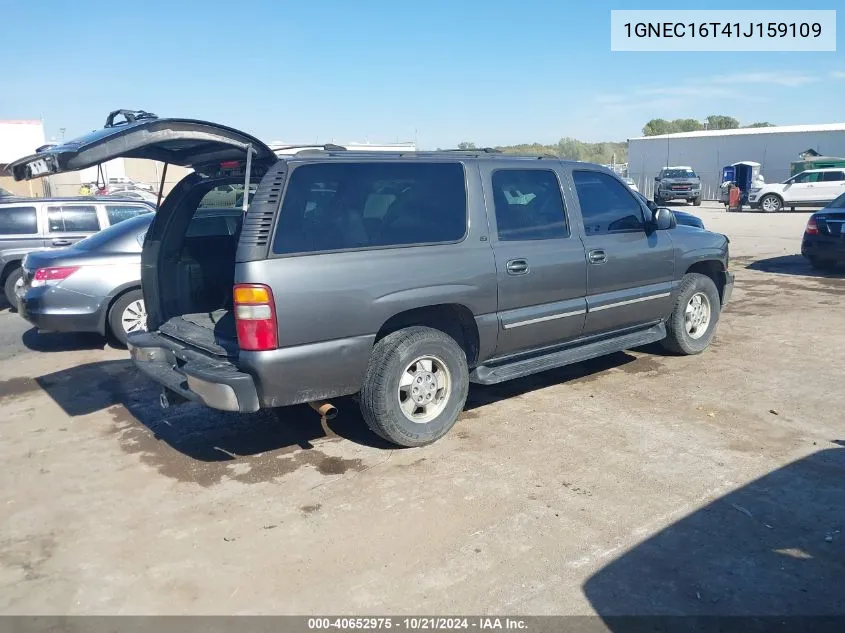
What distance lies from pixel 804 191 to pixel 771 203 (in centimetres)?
122

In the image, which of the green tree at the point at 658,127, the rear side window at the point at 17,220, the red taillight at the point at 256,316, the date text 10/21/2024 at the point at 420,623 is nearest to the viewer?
the date text 10/21/2024 at the point at 420,623

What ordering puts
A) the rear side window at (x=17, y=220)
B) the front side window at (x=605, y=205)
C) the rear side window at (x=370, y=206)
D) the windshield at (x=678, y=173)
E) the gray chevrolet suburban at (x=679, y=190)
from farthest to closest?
1. the windshield at (x=678, y=173)
2. the gray chevrolet suburban at (x=679, y=190)
3. the rear side window at (x=17, y=220)
4. the front side window at (x=605, y=205)
5. the rear side window at (x=370, y=206)

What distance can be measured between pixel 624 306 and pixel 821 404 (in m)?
1.66

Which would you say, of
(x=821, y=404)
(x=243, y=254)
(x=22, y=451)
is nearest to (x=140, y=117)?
(x=243, y=254)

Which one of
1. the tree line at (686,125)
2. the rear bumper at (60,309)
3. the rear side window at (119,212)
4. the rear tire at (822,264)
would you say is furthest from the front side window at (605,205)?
the tree line at (686,125)

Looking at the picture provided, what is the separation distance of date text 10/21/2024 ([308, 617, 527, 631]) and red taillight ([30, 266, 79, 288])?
5.60 meters

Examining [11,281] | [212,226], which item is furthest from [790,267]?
[11,281]

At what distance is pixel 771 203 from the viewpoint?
1079 inches

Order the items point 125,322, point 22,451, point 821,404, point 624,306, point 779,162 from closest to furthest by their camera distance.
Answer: point 22,451 < point 821,404 < point 624,306 < point 125,322 < point 779,162

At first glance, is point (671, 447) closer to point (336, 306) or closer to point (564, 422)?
point (564, 422)

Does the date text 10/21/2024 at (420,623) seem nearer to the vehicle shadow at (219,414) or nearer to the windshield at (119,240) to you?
the vehicle shadow at (219,414)

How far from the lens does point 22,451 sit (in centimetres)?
500

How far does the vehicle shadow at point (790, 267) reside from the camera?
1187cm

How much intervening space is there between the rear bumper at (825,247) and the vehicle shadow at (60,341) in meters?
11.0
